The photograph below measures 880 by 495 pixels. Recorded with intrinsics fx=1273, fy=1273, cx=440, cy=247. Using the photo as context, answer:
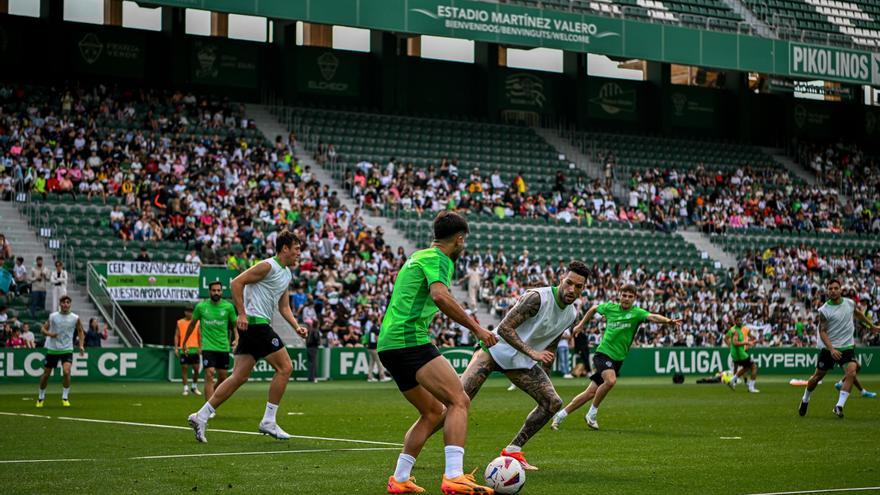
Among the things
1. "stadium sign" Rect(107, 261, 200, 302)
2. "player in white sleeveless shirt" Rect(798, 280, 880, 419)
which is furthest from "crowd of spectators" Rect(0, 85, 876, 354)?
"player in white sleeveless shirt" Rect(798, 280, 880, 419)

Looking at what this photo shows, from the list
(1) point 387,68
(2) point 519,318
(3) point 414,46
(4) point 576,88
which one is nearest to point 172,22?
(1) point 387,68

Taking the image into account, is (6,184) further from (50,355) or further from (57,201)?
(50,355)

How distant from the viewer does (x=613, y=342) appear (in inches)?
770

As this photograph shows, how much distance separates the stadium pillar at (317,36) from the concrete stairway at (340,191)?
407 cm

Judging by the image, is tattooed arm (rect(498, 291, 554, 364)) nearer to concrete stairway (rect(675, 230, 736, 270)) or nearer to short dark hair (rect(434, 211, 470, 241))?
short dark hair (rect(434, 211, 470, 241))

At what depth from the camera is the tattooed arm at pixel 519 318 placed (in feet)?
40.1

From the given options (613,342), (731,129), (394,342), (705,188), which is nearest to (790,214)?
(705,188)

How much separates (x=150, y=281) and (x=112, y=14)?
15819 mm

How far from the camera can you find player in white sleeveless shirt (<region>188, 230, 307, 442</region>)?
50.6 ft

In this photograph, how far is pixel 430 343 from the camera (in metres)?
10.4

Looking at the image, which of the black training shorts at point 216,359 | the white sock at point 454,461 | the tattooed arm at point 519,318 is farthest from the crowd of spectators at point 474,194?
the white sock at point 454,461

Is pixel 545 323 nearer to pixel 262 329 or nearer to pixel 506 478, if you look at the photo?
pixel 506 478

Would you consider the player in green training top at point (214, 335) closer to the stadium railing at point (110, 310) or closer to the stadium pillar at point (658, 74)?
the stadium railing at point (110, 310)

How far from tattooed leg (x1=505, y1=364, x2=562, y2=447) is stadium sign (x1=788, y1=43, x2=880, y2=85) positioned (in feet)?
141
